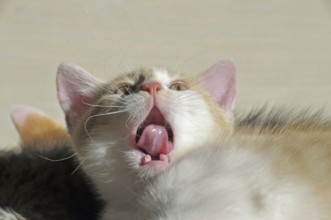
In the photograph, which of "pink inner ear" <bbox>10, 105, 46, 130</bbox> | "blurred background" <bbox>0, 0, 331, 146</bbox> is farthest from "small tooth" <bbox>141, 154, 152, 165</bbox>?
"blurred background" <bbox>0, 0, 331, 146</bbox>

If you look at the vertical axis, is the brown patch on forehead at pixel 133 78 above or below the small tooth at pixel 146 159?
above

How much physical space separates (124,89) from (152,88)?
0.08m

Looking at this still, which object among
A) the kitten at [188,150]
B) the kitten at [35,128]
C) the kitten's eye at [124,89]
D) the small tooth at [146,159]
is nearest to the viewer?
the kitten at [188,150]

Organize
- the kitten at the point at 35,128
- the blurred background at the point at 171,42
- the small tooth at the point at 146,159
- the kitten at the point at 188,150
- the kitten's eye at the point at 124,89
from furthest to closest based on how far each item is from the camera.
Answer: the blurred background at the point at 171,42 → the kitten at the point at 35,128 → the kitten's eye at the point at 124,89 → the small tooth at the point at 146,159 → the kitten at the point at 188,150

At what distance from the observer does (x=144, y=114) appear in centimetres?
85

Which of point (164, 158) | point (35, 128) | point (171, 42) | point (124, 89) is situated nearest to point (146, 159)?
point (164, 158)

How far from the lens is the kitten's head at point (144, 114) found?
84 cm

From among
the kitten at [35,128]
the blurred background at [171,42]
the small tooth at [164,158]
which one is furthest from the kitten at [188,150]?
the blurred background at [171,42]

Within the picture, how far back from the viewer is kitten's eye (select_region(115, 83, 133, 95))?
3.06 feet

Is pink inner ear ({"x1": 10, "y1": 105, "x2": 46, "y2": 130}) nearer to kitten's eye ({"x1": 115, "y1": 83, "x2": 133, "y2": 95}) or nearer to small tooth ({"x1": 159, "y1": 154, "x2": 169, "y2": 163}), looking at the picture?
kitten's eye ({"x1": 115, "y1": 83, "x2": 133, "y2": 95})

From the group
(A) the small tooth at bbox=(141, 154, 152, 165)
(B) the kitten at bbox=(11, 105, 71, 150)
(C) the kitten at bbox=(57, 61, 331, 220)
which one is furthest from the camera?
(B) the kitten at bbox=(11, 105, 71, 150)

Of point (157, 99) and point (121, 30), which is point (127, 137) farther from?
point (121, 30)

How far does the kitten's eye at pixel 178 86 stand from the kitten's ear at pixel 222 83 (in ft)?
0.22

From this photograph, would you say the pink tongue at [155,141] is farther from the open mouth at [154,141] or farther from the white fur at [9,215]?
the white fur at [9,215]
